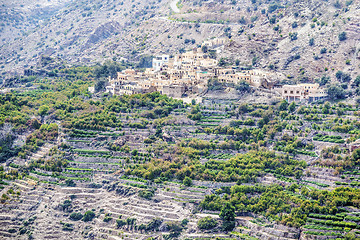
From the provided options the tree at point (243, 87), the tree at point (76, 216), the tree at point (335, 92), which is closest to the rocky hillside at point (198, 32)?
the tree at point (335, 92)

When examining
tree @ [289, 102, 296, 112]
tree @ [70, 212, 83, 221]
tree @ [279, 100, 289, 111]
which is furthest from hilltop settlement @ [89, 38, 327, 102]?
tree @ [70, 212, 83, 221]

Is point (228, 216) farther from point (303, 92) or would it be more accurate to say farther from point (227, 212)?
point (303, 92)

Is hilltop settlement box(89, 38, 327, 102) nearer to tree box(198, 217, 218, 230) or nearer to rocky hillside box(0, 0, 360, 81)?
rocky hillside box(0, 0, 360, 81)

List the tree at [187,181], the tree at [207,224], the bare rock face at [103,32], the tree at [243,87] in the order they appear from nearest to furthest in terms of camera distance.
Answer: the tree at [207,224] < the tree at [187,181] < the tree at [243,87] < the bare rock face at [103,32]

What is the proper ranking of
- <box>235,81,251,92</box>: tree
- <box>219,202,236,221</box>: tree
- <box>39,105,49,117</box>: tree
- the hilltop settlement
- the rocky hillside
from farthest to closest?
the rocky hillside
<box>39,105,49,117</box>: tree
<box>235,81,251,92</box>: tree
the hilltop settlement
<box>219,202,236,221</box>: tree

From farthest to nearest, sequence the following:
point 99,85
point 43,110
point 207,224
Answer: point 99,85
point 43,110
point 207,224

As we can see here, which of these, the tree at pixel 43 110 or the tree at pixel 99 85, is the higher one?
the tree at pixel 99 85

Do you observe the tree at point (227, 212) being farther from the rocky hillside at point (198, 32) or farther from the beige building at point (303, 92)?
the rocky hillside at point (198, 32)

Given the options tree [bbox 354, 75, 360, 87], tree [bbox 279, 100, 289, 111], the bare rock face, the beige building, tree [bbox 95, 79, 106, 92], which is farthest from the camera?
the bare rock face

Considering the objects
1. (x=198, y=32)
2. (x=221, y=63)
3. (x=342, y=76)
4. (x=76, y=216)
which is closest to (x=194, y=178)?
(x=76, y=216)

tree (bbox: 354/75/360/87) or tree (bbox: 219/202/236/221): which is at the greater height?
tree (bbox: 354/75/360/87)
